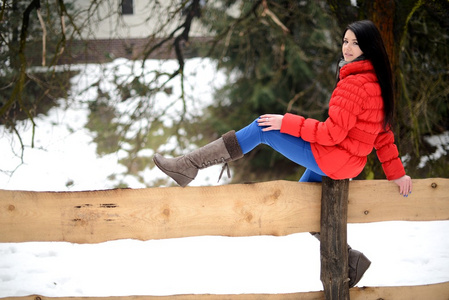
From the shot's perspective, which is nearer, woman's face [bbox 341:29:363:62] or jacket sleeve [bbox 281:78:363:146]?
jacket sleeve [bbox 281:78:363:146]

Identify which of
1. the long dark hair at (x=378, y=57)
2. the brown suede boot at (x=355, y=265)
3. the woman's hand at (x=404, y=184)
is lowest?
the brown suede boot at (x=355, y=265)

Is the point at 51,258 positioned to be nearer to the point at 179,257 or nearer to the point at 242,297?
the point at 179,257

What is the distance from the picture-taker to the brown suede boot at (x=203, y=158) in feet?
7.20

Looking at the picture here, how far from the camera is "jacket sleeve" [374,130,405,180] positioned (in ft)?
7.52

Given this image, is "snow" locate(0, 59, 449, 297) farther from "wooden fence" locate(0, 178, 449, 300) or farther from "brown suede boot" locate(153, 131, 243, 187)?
"brown suede boot" locate(153, 131, 243, 187)

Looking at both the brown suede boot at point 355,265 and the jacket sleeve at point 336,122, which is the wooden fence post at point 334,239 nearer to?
the brown suede boot at point 355,265

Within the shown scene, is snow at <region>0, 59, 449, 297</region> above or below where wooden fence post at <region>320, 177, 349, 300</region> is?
below

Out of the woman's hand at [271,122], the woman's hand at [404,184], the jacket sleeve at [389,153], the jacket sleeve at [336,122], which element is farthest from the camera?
the woman's hand at [404,184]

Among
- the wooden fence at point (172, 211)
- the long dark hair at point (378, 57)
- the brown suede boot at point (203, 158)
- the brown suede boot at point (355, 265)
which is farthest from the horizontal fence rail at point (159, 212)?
the long dark hair at point (378, 57)

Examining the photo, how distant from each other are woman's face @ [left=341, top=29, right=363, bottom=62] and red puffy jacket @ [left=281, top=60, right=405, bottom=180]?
6 centimetres

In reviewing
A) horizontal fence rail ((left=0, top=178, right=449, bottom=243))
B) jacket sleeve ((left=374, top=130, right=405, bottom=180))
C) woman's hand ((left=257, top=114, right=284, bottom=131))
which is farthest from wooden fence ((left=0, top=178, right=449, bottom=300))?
woman's hand ((left=257, top=114, right=284, bottom=131))

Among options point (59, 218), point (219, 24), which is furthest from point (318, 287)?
point (219, 24)

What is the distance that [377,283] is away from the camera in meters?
3.19

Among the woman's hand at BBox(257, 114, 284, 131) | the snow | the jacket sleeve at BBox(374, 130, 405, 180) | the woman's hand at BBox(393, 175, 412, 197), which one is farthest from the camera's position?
the snow
